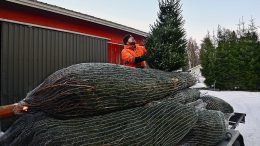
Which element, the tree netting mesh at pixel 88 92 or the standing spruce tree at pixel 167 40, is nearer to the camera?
the tree netting mesh at pixel 88 92

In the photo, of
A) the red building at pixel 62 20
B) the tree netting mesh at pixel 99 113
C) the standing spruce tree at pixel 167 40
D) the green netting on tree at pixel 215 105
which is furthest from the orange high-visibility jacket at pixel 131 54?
the red building at pixel 62 20

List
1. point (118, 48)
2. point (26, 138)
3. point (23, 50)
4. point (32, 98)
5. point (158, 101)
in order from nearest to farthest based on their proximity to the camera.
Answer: point (26, 138), point (32, 98), point (158, 101), point (23, 50), point (118, 48)

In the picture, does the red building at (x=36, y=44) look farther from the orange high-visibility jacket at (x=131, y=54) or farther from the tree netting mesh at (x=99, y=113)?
the tree netting mesh at (x=99, y=113)

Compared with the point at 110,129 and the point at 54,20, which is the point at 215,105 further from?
the point at 54,20

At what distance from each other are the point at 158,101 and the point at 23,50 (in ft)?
18.4

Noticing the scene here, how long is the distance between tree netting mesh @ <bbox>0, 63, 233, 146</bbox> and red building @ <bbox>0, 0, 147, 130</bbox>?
5080 millimetres

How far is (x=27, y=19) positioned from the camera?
28.4ft

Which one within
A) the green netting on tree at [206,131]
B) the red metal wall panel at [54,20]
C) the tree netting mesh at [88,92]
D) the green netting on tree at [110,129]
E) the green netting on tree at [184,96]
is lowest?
the green netting on tree at [206,131]

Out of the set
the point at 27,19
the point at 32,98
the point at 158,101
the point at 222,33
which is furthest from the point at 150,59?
the point at 222,33

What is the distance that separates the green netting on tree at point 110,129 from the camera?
2252 millimetres

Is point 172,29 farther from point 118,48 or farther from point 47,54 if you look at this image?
point 118,48

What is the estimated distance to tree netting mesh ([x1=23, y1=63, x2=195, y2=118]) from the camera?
2.46 metres

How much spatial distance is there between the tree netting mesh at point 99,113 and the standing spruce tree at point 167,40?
2.07m

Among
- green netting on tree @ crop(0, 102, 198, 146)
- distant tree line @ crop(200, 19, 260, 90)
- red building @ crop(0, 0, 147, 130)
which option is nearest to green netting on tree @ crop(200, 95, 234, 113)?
green netting on tree @ crop(0, 102, 198, 146)
